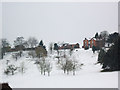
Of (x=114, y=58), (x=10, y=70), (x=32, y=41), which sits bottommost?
(x=10, y=70)

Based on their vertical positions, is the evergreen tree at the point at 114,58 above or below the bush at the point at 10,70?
above

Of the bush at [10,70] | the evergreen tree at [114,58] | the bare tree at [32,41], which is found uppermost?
the bare tree at [32,41]

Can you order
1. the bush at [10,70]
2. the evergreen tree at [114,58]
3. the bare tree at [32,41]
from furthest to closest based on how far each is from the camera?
the bare tree at [32,41] < the bush at [10,70] < the evergreen tree at [114,58]

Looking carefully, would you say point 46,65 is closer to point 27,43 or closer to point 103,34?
point 27,43

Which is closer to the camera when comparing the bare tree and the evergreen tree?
the evergreen tree

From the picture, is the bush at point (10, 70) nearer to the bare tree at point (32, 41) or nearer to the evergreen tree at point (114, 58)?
the bare tree at point (32, 41)

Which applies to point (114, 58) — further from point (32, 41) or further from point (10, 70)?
point (32, 41)

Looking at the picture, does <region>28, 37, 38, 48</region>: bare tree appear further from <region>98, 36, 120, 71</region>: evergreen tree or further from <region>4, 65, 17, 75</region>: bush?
<region>98, 36, 120, 71</region>: evergreen tree

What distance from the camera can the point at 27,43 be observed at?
22.9 metres

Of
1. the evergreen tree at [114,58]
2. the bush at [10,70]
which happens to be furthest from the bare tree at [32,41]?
the evergreen tree at [114,58]

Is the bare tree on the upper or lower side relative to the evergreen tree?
upper

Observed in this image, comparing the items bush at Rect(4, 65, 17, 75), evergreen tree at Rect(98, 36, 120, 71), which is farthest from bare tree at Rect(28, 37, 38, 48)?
evergreen tree at Rect(98, 36, 120, 71)

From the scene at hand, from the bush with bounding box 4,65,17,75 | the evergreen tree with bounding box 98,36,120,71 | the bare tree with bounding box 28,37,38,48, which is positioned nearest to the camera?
the evergreen tree with bounding box 98,36,120,71

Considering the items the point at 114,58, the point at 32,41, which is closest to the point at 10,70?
the point at 32,41
